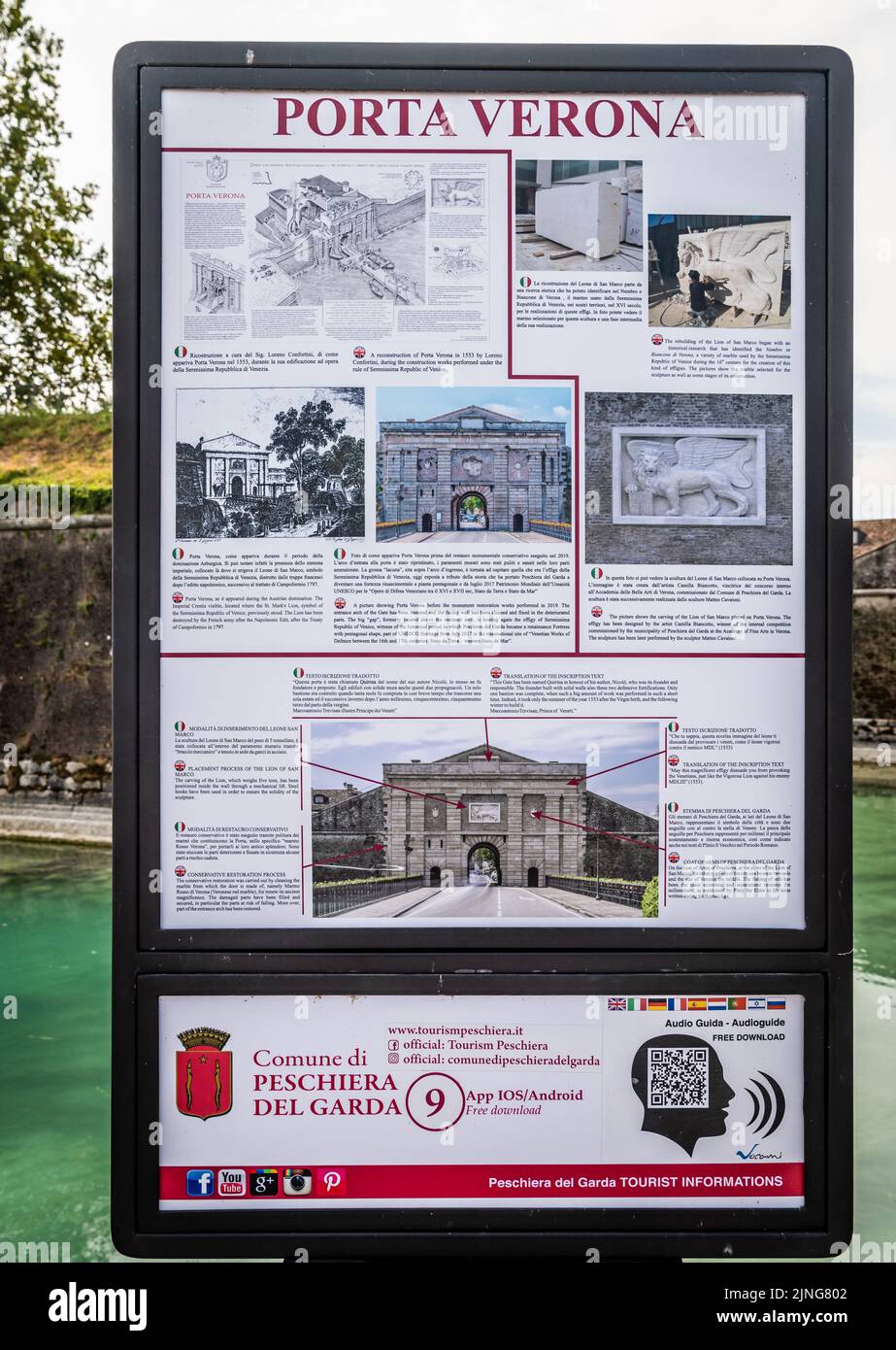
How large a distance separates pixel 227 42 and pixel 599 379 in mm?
1385

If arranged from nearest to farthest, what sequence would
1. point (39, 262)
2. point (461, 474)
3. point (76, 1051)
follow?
point (461, 474) < point (76, 1051) < point (39, 262)

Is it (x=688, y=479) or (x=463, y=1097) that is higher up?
(x=688, y=479)

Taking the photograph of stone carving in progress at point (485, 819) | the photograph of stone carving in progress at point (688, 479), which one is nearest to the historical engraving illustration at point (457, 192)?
the photograph of stone carving in progress at point (688, 479)

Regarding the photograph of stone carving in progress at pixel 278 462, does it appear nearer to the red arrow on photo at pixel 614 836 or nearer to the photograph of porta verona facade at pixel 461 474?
the photograph of porta verona facade at pixel 461 474

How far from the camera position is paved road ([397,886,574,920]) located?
2449 mm

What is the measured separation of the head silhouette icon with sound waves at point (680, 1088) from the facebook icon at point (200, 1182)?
1.23m

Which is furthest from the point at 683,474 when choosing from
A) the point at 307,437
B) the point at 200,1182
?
the point at 200,1182

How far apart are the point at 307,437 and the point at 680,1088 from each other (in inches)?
83.5

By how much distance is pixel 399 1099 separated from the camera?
2.46 m

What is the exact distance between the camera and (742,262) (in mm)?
2449

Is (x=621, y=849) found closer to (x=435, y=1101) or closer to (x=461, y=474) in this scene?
(x=435, y=1101)

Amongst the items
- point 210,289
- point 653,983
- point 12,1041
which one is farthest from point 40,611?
point 653,983

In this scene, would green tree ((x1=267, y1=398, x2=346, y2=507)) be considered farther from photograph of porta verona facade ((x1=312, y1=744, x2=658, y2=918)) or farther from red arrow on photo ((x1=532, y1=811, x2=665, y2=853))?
red arrow on photo ((x1=532, y1=811, x2=665, y2=853))

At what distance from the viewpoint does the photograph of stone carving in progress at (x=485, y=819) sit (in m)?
2.43
